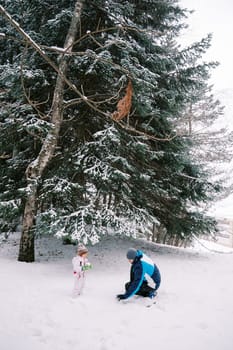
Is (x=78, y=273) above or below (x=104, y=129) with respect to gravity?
below

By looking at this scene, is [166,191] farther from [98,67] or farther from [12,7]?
[12,7]

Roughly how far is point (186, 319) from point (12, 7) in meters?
9.82

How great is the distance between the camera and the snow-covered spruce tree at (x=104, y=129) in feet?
20.4

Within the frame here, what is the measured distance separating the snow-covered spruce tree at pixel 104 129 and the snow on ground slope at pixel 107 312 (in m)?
1.13

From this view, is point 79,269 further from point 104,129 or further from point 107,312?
point 104,129

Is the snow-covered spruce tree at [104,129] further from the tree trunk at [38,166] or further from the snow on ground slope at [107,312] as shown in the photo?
the snow on ground slope at [107,312]

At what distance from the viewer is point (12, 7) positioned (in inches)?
305

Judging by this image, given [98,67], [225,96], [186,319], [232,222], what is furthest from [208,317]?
[225,96]

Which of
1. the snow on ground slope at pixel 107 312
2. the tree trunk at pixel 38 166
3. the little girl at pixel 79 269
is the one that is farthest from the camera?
the tree trunk at pixel 38 166

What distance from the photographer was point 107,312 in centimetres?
367

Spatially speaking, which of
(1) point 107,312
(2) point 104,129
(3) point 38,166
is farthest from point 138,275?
(2) point 104,129

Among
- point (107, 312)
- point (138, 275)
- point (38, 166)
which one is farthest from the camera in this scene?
point (38, 166)

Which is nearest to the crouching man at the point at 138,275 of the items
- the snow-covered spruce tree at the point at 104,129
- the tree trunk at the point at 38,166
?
the snow-covered spruce tree at the point at 104,129

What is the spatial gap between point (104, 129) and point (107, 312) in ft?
16.8
